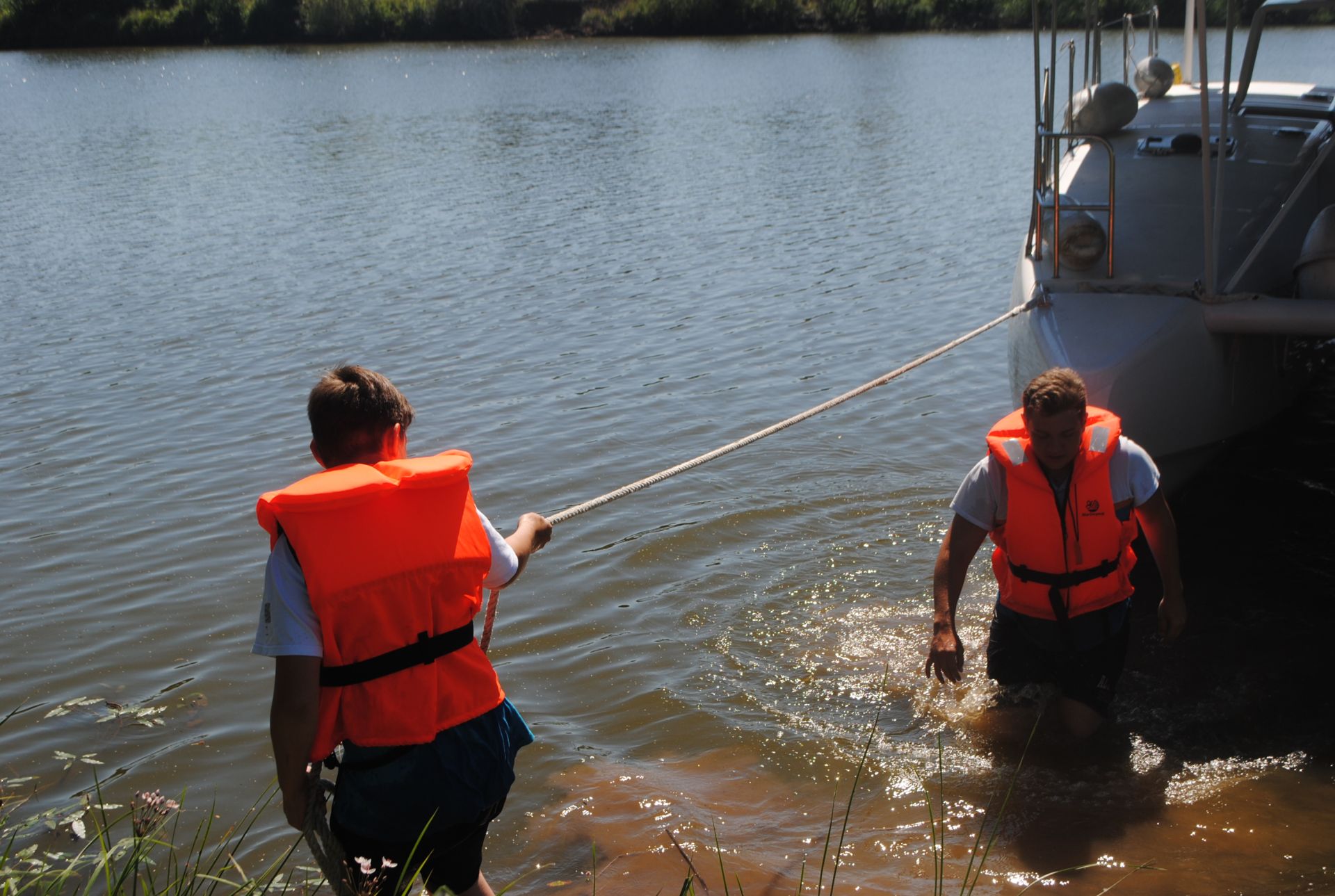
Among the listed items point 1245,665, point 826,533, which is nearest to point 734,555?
point 826,533

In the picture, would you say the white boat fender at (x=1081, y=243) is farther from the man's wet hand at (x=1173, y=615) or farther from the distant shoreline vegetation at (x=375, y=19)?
the distant shoreline vegetation at (x=375, y=19)

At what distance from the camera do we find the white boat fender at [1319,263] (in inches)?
226

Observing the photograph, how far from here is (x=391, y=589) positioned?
2791mm

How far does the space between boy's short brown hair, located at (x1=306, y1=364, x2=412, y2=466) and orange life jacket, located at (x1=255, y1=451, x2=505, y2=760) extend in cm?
6

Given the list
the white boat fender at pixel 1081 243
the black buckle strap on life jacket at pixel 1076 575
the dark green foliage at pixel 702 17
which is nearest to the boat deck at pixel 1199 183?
the white boat fender at pixel 1081 243

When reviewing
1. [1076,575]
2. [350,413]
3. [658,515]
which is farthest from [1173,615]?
[658,515]

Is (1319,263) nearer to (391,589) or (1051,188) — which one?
(1051,188)

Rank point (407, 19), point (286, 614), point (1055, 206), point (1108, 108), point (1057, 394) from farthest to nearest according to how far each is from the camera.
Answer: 1. point (407, 19)
2. point (1108, 108)
3. point (1055, 206)
4. point (1057, 394)
5. point (286, 614)

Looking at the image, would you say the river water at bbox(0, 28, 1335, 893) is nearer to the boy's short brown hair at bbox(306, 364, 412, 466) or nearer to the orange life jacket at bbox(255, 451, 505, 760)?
the orange life jacket at bbox(255, 451, 505, 760)

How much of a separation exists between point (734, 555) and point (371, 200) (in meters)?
12.1

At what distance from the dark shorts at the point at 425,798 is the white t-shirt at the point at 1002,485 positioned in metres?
1.84

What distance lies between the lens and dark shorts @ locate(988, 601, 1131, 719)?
4.25m

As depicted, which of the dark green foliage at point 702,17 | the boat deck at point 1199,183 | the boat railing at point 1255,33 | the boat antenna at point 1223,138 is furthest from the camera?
the dark green foliage at point 702,17

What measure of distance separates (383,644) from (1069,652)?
248 centimetres
